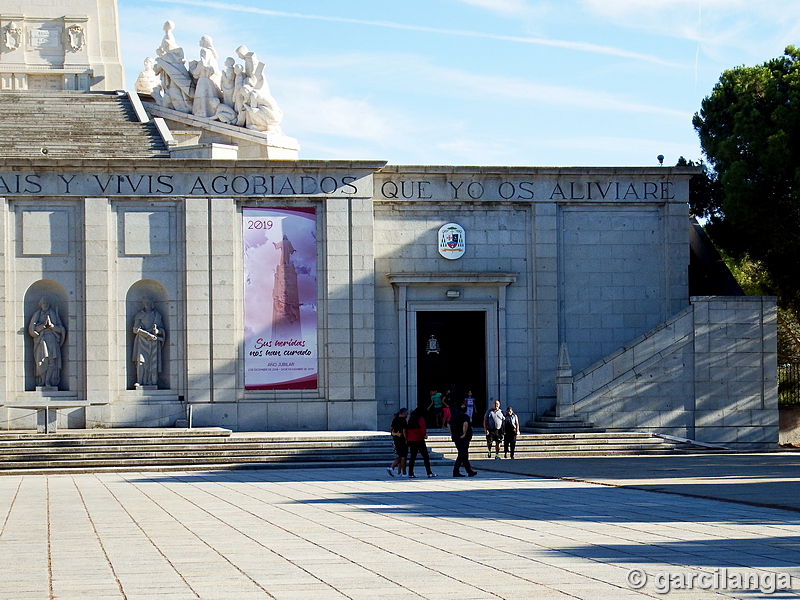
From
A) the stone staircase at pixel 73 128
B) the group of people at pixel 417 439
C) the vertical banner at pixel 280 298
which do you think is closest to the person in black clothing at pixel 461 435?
the group of people at pixel 417 439

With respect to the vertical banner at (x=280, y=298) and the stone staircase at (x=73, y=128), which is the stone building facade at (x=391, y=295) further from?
the stone staircase at (x=73, y=128)

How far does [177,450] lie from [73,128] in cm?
1296

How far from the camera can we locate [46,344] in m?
32.2

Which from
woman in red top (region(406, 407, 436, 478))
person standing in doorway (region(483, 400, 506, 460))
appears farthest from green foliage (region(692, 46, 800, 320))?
woman in red top (region(406, 407, 436, 478))

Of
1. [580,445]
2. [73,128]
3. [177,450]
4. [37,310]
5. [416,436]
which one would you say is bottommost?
[580,445]

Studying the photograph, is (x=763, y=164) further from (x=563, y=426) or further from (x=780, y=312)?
(x=563, y=426)

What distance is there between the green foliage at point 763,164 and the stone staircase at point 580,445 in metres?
7.71

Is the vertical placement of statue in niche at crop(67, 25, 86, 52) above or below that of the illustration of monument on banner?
above

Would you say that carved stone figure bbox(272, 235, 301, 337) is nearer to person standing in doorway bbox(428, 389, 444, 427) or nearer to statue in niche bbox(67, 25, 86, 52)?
person standing in doorway bbox(428, 389, 444, 427)

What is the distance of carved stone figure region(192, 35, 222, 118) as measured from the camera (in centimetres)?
4400

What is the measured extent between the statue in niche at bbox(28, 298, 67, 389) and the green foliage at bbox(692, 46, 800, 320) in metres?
19.7

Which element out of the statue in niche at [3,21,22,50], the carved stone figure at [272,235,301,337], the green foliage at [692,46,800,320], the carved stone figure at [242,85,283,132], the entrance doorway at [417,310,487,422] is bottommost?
the entrance doorway at [417,310,487,422]

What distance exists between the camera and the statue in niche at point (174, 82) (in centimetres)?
4544

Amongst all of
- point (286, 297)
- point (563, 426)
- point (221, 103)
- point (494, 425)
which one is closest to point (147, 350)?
point (286, 297)
